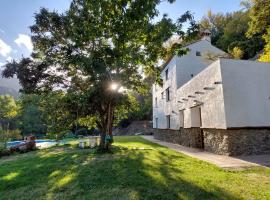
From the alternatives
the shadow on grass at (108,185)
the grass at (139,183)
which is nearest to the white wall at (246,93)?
the grass at (139,183)

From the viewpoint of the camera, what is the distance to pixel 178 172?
7820mm

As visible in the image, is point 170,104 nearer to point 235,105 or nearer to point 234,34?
point 235,105

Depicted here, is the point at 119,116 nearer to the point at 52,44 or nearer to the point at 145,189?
the point at 52,44

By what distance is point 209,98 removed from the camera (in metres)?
14.4

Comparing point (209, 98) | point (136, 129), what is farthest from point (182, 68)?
point (136, 129)

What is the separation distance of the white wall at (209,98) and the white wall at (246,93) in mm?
413

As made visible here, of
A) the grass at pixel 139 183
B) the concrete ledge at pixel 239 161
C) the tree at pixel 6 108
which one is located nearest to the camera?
the grass at pixel 139 183

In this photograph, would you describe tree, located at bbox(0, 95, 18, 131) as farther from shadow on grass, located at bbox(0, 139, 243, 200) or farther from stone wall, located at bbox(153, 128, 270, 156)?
stone wall, located at bbox(153, 128, 270, 156)

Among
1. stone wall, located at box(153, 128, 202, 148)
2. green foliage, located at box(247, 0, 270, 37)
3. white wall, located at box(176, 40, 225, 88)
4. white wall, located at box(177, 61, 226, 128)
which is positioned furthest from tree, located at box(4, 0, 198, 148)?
green foliage, located at box(247, 0, 270, 37)

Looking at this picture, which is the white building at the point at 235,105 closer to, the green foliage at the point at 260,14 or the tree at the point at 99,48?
the tree at the point at 99,48

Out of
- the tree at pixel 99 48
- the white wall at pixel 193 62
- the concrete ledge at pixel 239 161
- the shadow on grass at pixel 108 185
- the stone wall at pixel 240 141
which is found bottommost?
the shadow on grass at pixel 108 185

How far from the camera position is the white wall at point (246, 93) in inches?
491

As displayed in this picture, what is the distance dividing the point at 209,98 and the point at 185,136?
6541 mm

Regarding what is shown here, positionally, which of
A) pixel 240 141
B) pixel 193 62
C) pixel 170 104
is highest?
pixel 193 62
